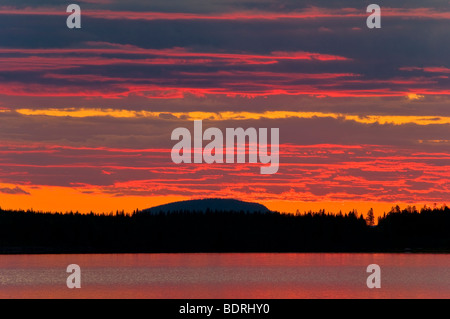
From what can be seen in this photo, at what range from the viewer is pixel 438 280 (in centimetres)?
11850

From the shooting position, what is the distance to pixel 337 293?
96312 millimetres

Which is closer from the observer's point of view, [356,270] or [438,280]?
[438,280]
